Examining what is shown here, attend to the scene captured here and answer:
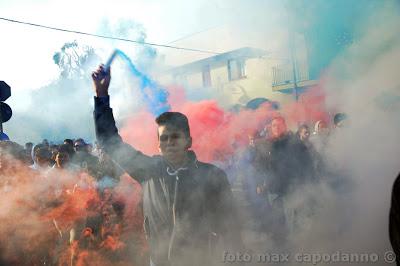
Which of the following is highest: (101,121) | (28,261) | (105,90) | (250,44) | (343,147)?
(250,44)

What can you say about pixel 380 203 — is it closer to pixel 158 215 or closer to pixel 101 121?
pixel 158 215

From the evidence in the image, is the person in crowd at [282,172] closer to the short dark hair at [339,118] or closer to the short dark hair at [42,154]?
the short dark hair at [339,118]

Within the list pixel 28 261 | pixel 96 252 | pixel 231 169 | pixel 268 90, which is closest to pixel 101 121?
pixel 28 261

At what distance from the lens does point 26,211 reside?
3.09 m

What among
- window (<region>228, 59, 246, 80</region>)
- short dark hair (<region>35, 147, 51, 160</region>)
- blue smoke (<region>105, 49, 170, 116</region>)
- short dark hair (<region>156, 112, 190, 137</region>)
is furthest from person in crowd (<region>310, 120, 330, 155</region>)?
short dark hair (<region>35, 147, 51, 160</region>)

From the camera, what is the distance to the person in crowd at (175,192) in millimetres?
2420

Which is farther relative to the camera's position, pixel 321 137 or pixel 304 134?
pixel 304 134

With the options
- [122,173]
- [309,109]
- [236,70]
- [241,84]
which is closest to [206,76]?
[236,70]

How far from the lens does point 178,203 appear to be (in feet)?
7.91

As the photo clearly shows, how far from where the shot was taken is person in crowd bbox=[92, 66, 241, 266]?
2420mm

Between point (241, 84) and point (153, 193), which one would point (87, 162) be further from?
point (241, 84)

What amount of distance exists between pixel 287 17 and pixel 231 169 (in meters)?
2.34

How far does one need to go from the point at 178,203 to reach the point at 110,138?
605mm

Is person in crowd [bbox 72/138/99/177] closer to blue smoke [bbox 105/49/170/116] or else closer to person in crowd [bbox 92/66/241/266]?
blue smoke [bbox 105/49/170/116]
